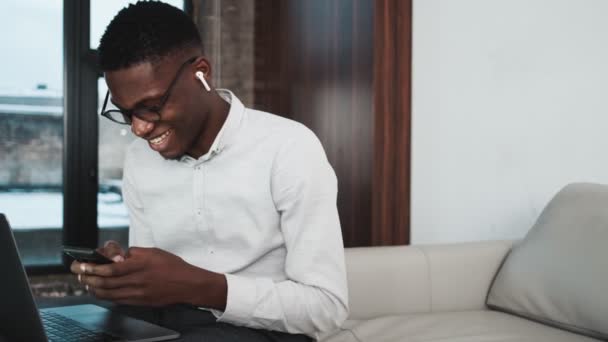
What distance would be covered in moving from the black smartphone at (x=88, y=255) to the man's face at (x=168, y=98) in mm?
312

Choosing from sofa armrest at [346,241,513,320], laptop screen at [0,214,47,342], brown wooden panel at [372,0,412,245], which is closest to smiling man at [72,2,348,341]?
laptop screen at [0,214,47,342]

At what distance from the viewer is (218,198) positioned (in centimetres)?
143

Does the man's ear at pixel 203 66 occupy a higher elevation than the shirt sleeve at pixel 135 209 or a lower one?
higher

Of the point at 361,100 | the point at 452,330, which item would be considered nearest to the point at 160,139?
the point at 452,330

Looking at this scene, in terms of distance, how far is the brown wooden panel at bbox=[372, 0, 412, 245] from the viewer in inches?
126

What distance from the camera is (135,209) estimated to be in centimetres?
162

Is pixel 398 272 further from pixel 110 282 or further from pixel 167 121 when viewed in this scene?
pixel 110 282

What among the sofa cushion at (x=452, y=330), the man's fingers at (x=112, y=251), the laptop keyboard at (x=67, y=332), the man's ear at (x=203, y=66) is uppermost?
the man's ear at (x=203, y=66)

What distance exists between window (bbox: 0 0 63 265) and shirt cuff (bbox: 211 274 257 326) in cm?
378

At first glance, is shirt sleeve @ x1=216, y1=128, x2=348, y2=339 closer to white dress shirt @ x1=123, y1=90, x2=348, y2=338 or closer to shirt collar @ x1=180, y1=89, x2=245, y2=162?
white dress shirt @ x1=123, y1=90, x2=348, y2=338

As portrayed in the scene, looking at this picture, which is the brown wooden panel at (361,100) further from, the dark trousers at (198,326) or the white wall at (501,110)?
the dark trousers at (198,326)

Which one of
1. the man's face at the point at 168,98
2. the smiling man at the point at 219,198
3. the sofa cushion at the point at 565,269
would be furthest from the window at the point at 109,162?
the man's face at the point at 168,98

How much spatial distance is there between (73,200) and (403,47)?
8.72 feet

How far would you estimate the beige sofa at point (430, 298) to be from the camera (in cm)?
184
